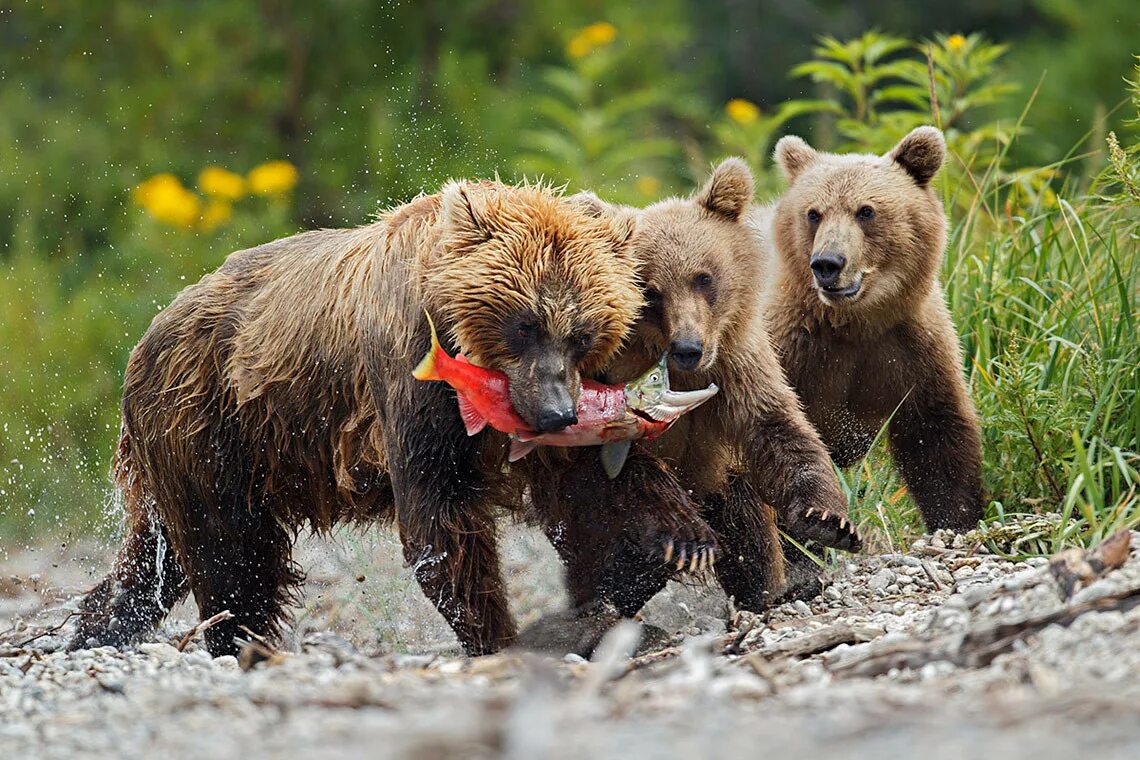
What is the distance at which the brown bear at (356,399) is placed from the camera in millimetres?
4594

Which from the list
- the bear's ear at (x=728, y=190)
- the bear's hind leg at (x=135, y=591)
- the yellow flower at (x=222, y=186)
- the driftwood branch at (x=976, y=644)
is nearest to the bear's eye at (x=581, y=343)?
the bear's ear at (x=728, y=190)

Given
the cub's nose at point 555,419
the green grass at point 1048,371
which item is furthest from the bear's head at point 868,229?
the cub's nose at point 555,419

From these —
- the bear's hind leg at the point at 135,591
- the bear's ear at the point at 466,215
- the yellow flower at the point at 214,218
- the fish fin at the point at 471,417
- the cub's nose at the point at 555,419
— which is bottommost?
the bear's hind leg at the point at 135,591

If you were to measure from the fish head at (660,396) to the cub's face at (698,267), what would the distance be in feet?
0.23

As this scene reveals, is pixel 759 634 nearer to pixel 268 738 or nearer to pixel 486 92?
pixel 268 738

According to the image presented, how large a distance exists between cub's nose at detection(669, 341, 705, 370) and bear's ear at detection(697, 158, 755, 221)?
736 millimetres

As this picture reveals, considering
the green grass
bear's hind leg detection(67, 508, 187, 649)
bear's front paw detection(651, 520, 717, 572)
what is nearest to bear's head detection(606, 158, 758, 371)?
bear's front paw detection(651, 520, 717, 572)

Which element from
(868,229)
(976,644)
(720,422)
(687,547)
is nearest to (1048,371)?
(868,229)

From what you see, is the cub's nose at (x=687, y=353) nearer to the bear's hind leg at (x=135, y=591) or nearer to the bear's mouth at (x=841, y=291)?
the bear's mouth at (x=841, y=291)

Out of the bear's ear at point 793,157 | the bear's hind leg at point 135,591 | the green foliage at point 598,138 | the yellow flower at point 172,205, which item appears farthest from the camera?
the yellow flower at point 172,205

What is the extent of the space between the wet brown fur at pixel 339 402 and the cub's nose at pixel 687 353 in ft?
0.82

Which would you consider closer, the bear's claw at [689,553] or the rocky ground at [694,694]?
the rocky ground at [694,694]

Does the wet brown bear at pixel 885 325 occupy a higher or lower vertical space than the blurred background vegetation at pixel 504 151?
lower

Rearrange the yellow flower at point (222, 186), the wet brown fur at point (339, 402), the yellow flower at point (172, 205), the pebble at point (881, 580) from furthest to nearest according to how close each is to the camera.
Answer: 1. the yellow flower at point (222, 186)
2. the yellow flower at point (172, 205)
3. the pebble at point (881, 580)
4. the wet brown fur at point (339, 402)
